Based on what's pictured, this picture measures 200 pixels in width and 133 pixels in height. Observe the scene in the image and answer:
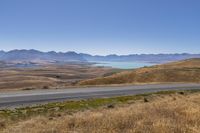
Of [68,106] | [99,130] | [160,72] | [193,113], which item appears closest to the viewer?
[99,130]

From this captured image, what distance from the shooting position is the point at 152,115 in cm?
1427

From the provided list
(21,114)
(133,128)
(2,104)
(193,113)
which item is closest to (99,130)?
(133,128)

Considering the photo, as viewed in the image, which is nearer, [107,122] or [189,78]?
[107,122]

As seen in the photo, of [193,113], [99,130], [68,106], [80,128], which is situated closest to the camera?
[99,130]

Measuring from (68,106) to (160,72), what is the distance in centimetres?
4880

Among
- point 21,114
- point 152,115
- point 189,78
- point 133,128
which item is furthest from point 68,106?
point 189,78

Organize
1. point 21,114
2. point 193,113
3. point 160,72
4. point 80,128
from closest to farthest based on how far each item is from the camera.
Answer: point 80,128 < point 193,113 < point 21,114 < point 160,72

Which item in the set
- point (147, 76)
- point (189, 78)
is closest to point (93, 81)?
point (147, 76)

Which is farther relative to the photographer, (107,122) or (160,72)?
(160,72)

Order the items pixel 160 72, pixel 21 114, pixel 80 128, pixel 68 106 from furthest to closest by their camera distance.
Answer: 1. pixel 160 72
2. pixel 68 106
3. pixel 21 114
4. pixel 80 128

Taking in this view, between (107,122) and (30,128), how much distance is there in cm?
298

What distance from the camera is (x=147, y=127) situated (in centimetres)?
1134

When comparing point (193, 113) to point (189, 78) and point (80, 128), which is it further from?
point (189, 78)

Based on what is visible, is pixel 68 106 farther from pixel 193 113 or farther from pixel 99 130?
pixel 99 130
